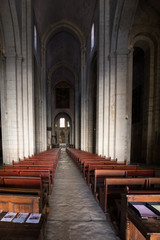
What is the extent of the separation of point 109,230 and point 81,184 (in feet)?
7.38

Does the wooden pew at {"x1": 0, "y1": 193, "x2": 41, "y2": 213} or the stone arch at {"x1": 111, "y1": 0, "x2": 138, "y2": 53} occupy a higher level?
the stone arch at {"x1": 111, "y1": 0, "x2": 138, "y2": 53}

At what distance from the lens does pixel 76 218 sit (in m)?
2.58

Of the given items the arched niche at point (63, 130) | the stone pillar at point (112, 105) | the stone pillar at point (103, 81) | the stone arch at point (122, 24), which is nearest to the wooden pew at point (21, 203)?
the stone pillar at point (112, 105)

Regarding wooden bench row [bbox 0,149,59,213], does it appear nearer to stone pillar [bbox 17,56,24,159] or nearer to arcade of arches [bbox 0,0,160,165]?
stone pillar [bbox 17,56,24,159]

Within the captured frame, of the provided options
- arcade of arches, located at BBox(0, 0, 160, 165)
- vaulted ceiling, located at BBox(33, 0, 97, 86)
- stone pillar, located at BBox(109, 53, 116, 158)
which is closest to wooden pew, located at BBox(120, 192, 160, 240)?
stone pillar, located at BBox(109, 53, 116, 158)

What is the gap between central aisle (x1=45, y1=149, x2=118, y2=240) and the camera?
2.16 meters

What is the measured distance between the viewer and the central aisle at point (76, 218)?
2.16m

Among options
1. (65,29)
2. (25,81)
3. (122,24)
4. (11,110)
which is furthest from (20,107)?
(65,29)

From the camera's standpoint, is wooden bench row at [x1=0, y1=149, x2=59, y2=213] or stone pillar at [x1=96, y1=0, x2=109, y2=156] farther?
stone pillar at [x1=96, y1=0, x2=109, y2=156]

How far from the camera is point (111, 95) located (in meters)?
7.61

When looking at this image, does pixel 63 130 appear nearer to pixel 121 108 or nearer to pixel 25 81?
pixel 25 81

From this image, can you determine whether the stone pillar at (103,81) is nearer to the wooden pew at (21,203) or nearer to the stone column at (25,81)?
the stone column at (25,81)

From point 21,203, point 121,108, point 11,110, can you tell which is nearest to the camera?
point 21,203

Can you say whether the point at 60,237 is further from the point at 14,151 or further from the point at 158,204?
the point at 14,151
